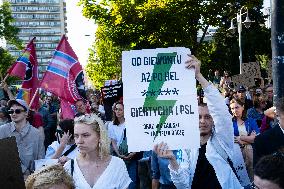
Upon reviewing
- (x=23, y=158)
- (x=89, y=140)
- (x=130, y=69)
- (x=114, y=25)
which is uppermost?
(x=114, y=25)

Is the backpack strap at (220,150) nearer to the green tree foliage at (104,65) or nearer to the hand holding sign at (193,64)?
the hand holding sign at (193,64)

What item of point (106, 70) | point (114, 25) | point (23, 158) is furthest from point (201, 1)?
point (106, 70)

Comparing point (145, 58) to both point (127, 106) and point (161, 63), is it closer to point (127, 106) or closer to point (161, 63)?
point (161, 63)

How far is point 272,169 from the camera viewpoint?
7.97 feet

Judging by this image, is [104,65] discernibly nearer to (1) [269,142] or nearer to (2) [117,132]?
(2) [117,132]

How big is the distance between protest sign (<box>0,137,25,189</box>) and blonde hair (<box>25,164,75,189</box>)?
18.3 inches

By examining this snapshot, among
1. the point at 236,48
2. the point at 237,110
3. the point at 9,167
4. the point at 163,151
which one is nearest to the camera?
the point at 9,167

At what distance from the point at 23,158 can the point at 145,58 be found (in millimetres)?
2459

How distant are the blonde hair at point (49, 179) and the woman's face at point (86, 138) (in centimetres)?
110

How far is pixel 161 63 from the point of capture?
400cm

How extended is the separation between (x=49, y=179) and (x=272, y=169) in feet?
3.94

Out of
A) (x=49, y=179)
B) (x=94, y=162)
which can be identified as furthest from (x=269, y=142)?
(x=49, y=179)

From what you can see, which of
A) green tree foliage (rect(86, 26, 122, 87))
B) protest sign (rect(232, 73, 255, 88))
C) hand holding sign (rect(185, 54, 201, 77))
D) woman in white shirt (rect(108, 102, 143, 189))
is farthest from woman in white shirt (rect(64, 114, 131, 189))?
green tree foliage (rect(86, 26, 122, 87))

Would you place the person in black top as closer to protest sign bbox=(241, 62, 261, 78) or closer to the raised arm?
the raised arm
